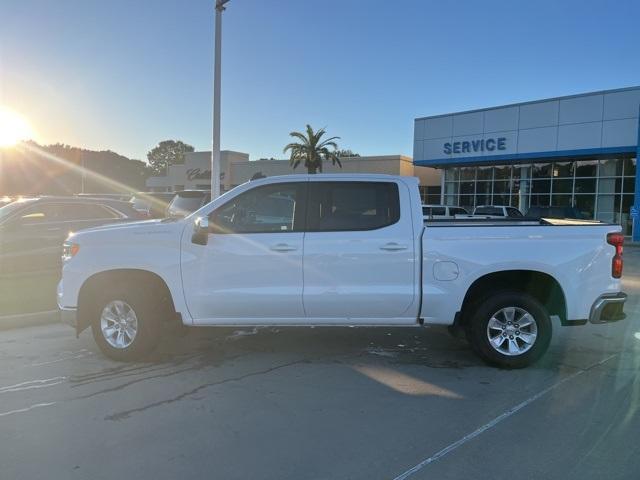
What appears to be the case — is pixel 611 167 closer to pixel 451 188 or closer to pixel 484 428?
pixel 451 188

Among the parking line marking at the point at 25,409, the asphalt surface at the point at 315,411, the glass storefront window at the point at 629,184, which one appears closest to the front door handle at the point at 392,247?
the asphalt surface at the point at 315,411

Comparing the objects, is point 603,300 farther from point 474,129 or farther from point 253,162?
point 253,162

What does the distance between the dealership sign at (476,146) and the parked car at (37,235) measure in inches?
974

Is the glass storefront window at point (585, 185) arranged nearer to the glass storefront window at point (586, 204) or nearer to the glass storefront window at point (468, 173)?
the glass storefront window at point (586, 204)

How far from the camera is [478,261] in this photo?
213 inches

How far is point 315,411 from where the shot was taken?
176 inches

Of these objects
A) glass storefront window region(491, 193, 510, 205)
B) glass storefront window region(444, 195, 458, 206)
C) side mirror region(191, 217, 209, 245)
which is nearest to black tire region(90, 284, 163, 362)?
side mirror region(191, 217, 209, 245)

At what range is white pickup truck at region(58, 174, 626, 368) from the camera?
17.8ft

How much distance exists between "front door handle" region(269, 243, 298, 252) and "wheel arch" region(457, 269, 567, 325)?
182 centimetres

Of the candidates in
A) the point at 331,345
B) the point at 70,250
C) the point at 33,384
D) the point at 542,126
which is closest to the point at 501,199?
the point at 542,126

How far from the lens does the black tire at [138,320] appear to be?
561 centimetres

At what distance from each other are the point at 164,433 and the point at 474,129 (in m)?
30.7

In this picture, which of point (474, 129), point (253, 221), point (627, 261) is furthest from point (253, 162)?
point (253, 221)

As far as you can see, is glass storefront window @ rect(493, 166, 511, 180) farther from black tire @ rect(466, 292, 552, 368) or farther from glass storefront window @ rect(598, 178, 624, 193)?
black tire @ rect(466, 292, 552, 368)
